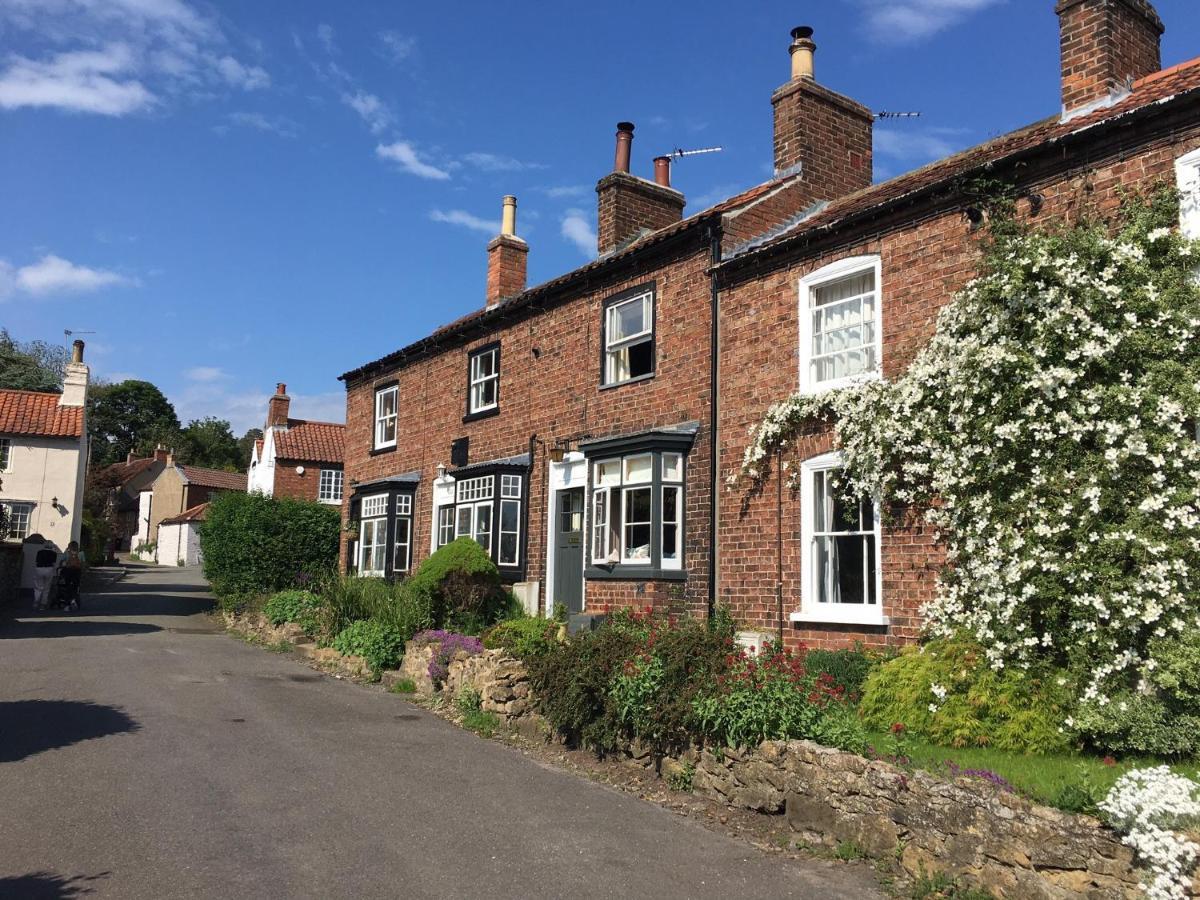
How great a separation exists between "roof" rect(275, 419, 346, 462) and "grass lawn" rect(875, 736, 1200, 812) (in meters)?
35.2

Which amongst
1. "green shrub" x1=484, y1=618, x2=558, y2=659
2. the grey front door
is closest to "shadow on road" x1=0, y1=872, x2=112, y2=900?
"green shrub" x1=484, y1=618, x2=558, y2=659

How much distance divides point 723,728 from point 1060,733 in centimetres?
292

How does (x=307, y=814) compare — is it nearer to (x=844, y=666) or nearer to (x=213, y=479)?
(x=844, y=666)

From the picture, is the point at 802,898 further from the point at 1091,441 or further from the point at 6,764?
the point at 6,764

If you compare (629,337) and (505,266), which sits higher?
(505,266)

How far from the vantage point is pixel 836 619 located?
11.6m

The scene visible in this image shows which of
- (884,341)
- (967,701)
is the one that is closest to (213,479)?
(884,341)

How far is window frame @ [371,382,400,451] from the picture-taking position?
23906mm

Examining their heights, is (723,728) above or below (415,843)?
above

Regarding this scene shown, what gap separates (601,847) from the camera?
7.71 metres

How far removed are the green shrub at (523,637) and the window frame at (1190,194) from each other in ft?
27.9

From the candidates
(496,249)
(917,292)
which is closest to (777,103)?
(917,292)

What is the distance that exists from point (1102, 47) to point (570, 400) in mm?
9670

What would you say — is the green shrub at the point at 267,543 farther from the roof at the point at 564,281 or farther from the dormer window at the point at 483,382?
the dormer window at the point at 483,382
